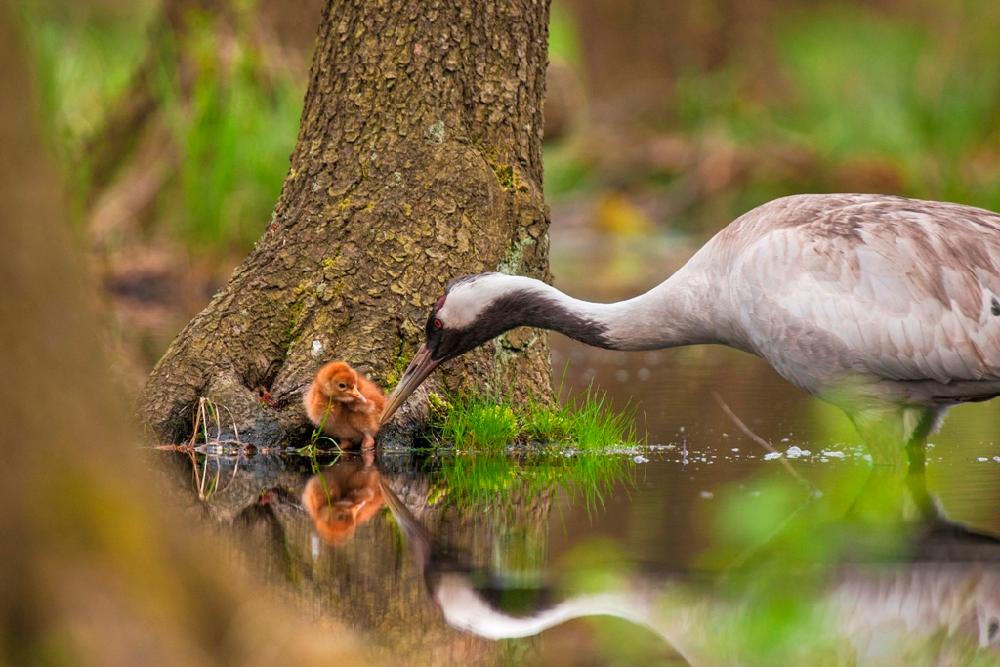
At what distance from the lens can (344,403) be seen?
305 inches

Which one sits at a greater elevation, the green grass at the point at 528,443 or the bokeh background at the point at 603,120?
the bokeh background at the point at 603,120

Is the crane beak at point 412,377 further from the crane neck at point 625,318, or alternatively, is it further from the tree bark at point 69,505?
the tree bark at point 69,505

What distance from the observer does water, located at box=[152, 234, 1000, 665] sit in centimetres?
464

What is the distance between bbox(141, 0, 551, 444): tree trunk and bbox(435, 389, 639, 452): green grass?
161 millimetres

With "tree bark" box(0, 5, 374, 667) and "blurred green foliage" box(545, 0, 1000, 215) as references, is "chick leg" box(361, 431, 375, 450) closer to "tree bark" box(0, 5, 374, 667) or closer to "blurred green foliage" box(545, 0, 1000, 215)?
"tree bark" box(0, 5, 374, 667)

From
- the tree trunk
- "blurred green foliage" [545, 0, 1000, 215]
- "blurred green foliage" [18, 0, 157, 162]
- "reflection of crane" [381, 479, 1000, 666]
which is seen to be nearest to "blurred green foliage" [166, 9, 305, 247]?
"blurred green foliage" [18, 0, 157, 162]

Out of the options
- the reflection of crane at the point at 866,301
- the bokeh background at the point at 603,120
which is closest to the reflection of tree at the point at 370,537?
the reflection of crane at the point at 866,301

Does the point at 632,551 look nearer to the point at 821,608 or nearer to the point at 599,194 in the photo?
the point at 821,608

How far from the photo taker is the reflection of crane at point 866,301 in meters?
6.99

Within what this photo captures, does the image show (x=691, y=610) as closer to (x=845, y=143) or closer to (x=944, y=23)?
(x=845, y=143)

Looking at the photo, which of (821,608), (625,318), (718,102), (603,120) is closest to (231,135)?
(625,318)

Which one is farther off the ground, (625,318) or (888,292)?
(888,292)

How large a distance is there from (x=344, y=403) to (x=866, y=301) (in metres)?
2.46

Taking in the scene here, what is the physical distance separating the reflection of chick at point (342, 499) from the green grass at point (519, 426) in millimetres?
563
